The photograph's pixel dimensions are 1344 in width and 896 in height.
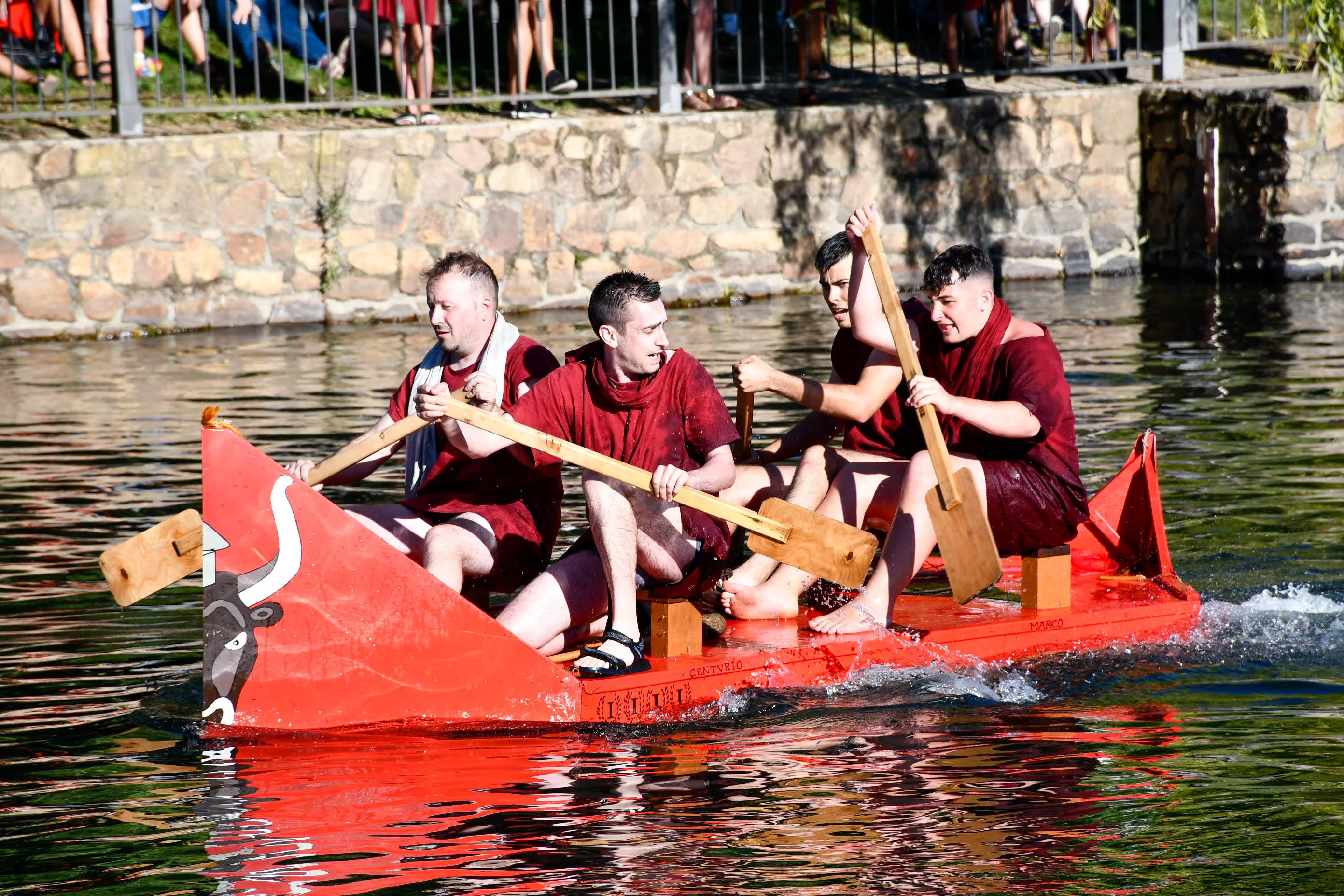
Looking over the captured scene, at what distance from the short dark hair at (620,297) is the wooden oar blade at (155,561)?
51.4 inches

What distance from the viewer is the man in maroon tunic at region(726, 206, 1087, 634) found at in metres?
5.52

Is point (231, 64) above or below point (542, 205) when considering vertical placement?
above

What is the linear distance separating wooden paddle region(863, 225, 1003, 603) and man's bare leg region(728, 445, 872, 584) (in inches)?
20.8

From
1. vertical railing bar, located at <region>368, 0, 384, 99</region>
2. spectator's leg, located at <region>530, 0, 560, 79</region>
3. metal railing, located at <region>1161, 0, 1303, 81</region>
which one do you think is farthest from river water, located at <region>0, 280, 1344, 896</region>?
metal railing, located at <region>1161, 0, 1303, 81</region>

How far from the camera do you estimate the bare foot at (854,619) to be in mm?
5355

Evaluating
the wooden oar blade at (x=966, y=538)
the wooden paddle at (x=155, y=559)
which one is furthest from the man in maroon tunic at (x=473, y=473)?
the wooden oar blade at (x=966, y=538)

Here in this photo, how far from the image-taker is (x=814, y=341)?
11711 mm

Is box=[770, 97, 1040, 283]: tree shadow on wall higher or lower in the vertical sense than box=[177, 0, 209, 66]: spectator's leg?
lower

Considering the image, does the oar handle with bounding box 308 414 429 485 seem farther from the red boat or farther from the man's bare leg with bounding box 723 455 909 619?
the man's bare leg with bounding box 723 455 909 619

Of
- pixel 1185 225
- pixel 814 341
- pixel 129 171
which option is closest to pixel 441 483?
pixel 814 341

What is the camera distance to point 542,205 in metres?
13.4

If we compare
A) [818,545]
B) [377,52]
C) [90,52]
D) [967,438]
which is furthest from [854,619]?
[90,52]

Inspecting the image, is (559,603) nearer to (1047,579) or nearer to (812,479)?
(812,479)

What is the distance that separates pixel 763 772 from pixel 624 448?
120cm
